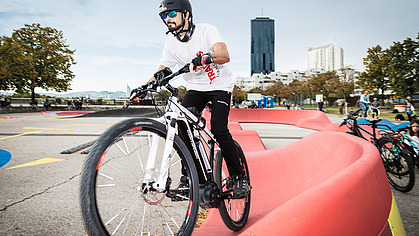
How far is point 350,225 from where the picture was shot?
1.76m

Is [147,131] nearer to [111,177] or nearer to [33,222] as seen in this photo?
[111,177]

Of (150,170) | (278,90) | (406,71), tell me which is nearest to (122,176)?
(150,170)

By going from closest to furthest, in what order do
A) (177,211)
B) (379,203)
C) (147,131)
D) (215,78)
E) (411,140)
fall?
(147,131) → (379,203) → (215,78) → (177,211) → (411,140)

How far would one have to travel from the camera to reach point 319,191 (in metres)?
1.75

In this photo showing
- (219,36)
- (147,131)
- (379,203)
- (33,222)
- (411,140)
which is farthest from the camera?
(411,140)

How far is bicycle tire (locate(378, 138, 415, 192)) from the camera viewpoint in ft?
13.9

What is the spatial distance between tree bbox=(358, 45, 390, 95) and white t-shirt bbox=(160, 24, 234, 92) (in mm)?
44018

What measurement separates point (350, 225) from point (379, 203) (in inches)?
21.1

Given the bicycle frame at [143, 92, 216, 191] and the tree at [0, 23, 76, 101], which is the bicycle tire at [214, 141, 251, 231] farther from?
the tree at [0, 23, 76, 101]

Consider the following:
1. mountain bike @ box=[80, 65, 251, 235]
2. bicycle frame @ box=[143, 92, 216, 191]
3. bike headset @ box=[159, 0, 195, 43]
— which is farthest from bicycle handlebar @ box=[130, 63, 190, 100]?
bike headset @ box=[159, 0, 195, 43]

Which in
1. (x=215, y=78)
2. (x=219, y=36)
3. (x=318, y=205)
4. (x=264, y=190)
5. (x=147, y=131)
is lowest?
(x=264, y=190)

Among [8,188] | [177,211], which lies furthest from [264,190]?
[8,188]

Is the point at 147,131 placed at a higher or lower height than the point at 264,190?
higher

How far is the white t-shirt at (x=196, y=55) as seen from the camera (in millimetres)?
2486
